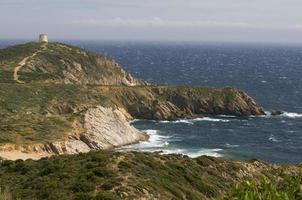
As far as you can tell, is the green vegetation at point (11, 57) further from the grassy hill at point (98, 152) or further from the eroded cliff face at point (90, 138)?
the eroded cliff face at point (90, 138)

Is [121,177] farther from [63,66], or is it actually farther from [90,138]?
[63,66]

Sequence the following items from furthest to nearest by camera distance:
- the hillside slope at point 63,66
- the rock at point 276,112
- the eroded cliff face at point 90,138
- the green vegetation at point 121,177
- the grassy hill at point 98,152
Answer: the hillside slope at point 63,66, the rock at point 276,112, the eroded cliff face at point 90,138, the grassy hill at point 98,152, the green vegetation at point 121,177

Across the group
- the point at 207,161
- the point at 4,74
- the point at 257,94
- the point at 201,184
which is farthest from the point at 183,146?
the point at 257,94

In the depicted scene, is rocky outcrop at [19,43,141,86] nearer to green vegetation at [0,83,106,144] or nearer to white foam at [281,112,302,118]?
green vegetation at [0,83,106,144]

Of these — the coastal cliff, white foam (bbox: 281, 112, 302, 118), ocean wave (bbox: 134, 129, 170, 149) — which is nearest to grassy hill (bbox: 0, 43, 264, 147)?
the coastal cliff

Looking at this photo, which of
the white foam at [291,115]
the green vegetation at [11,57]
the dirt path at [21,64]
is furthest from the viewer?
the green vegetation at [11,57]

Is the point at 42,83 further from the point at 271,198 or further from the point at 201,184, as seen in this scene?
the point at 271,198

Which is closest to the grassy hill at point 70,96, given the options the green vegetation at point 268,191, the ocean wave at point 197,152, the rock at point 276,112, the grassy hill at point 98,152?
the grassy hill at point 98,152
